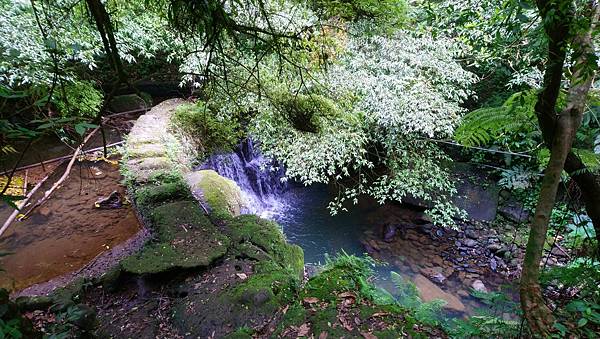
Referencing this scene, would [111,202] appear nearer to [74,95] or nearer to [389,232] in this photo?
[74,95]

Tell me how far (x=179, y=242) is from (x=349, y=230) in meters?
4.29

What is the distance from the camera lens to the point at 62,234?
5.25 metres

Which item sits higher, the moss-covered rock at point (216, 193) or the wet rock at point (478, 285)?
the moss-covered rock at point (216, 193)

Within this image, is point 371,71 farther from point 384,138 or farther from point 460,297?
point 460,297

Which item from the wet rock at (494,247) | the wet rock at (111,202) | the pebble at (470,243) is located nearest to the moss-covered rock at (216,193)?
the wet rock at (111,202)

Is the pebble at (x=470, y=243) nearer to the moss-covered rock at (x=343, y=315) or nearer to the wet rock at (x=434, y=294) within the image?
the wet rock at (x=434, y=294)

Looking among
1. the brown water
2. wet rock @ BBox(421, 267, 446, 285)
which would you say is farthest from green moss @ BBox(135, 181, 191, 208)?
wet rock @ BBox(421, 267, 446, 285)

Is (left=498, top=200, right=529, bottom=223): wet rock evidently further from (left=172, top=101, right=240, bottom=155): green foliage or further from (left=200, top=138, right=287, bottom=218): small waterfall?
(left=172, top=101, right=240, bottom=155): green foliage

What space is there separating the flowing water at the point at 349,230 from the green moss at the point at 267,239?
1489 millimetres

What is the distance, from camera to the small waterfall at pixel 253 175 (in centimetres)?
686

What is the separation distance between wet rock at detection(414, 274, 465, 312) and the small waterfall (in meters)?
3.34

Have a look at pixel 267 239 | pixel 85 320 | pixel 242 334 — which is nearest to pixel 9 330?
pixel 85 320

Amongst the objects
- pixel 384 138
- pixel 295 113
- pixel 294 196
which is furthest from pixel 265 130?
pixel 294 196

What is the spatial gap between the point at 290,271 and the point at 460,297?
3.65 metres
